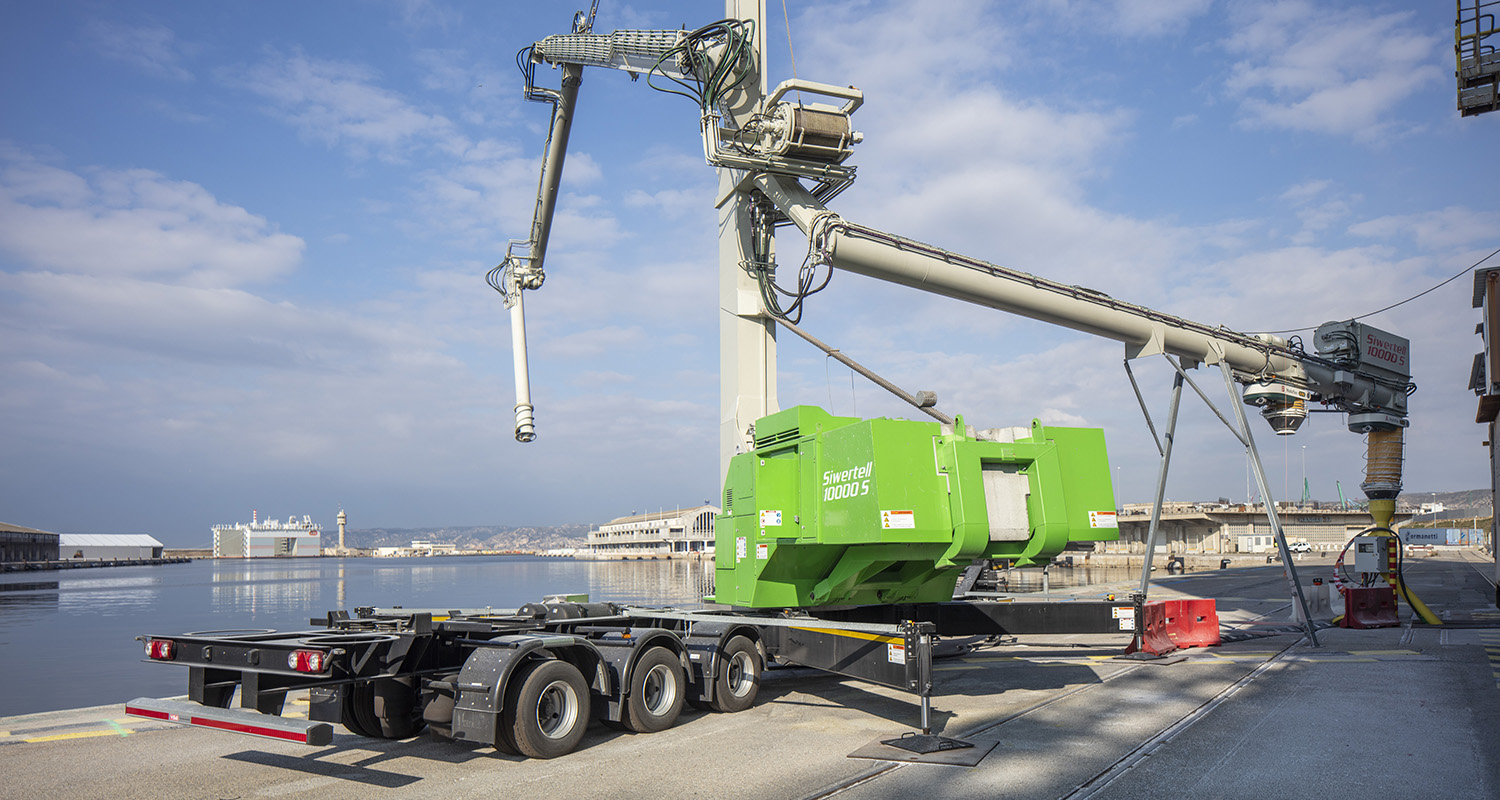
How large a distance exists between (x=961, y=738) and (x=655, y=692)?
3.18 metres

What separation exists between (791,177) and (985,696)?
30.0 feet

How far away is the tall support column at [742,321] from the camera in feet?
51.3

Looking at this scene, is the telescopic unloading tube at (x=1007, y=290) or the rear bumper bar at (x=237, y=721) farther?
the telescopic unloading tube at (x=1007, y=290)

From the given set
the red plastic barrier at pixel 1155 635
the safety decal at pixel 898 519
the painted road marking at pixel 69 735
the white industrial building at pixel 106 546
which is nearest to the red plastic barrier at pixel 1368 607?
the red plastic barrier at pixel 1155 635

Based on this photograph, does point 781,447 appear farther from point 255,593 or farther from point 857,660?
point 255,593

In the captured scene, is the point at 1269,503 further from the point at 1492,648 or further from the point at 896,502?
the point at 896,502

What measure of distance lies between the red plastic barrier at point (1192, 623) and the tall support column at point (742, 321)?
7976 mm

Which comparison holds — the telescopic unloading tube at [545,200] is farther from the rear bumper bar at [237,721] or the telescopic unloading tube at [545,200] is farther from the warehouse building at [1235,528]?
the warehouse building at [1235,528]

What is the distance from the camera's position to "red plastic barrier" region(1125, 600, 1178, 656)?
14773 mm

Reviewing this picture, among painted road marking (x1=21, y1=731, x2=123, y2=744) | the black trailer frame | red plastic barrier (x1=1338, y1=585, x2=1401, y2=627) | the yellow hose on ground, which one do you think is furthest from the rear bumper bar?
the yellow hose on ground

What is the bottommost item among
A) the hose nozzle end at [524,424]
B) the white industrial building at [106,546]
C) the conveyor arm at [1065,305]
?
the white industrial building at [106,546]

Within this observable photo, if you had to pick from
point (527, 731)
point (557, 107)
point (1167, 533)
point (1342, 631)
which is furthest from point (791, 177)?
point (1167, 533)

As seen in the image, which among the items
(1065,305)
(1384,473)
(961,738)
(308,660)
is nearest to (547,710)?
(308,660)

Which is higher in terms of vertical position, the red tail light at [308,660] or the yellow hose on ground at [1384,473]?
the yellow hose on ground at [1384,473]
